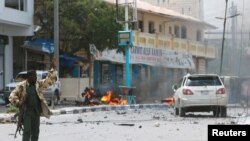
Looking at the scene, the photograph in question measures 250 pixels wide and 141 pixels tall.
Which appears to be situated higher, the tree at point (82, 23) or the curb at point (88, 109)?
the tree at point (82, 23)

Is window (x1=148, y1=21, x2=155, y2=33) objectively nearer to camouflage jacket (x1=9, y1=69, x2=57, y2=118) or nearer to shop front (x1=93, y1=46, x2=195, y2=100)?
shop front (x1=93, y1=46, x2=195, y2=100)

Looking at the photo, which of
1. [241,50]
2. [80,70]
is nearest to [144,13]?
[80,70]

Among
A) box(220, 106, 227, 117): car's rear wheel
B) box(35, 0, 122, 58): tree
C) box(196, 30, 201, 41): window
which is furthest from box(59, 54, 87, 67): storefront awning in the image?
box(220, 106, 227, 117): car's rear wheel

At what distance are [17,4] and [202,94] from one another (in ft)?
57.7

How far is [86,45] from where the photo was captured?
123ft

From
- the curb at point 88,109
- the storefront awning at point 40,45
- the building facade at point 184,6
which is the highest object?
the building facade at point 184,6

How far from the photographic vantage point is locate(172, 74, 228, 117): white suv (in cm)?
2016

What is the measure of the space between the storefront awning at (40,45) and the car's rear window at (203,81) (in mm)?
17597

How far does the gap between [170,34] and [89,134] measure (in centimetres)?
3959

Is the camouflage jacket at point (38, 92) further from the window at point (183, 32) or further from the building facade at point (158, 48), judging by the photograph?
the window at point (183, 32)

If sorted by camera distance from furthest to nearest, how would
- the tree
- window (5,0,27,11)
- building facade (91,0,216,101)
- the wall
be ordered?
building facade (91,0,216,101), the wall, the tree, window (5,0,27,11)

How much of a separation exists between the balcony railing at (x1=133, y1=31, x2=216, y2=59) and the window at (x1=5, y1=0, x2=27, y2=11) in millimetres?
9715

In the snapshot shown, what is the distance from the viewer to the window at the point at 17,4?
3370cm

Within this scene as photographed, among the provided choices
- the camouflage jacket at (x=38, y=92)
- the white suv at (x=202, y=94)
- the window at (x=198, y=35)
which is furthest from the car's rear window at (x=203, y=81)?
the window at (x=198, y=35)
